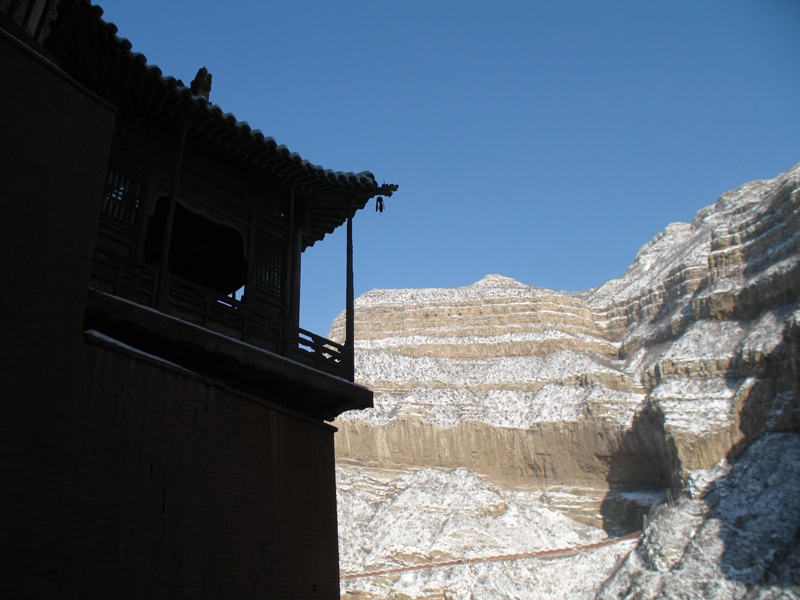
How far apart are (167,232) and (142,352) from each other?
7.50 ft

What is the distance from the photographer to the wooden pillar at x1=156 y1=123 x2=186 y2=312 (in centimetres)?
983

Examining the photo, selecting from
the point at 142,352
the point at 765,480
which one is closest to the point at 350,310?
the point at 142,352

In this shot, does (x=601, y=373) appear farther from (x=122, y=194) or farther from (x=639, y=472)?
(x=122, y=194)

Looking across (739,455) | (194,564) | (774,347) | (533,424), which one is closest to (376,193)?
(194,564)

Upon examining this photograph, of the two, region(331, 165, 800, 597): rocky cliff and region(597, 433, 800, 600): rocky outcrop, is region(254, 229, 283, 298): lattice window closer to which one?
region(597, 433, 800, 600): rocky outcrop

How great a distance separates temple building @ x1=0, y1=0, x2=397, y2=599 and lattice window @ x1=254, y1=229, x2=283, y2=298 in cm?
3

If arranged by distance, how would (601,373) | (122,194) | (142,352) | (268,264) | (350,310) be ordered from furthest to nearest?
(601,373) → (350,310) → (268,264) → (122,194) → (142,352)

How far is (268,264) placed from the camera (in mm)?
12367

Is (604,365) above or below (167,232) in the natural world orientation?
above

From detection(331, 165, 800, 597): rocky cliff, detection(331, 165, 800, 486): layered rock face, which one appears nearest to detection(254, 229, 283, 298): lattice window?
detection(331, 165, 800, 597): rocky cliff

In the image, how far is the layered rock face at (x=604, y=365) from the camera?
182ft

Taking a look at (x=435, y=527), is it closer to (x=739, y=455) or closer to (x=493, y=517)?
(x=493, y=517)

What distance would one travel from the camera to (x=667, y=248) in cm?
10206

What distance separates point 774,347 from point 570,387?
2256 cm
